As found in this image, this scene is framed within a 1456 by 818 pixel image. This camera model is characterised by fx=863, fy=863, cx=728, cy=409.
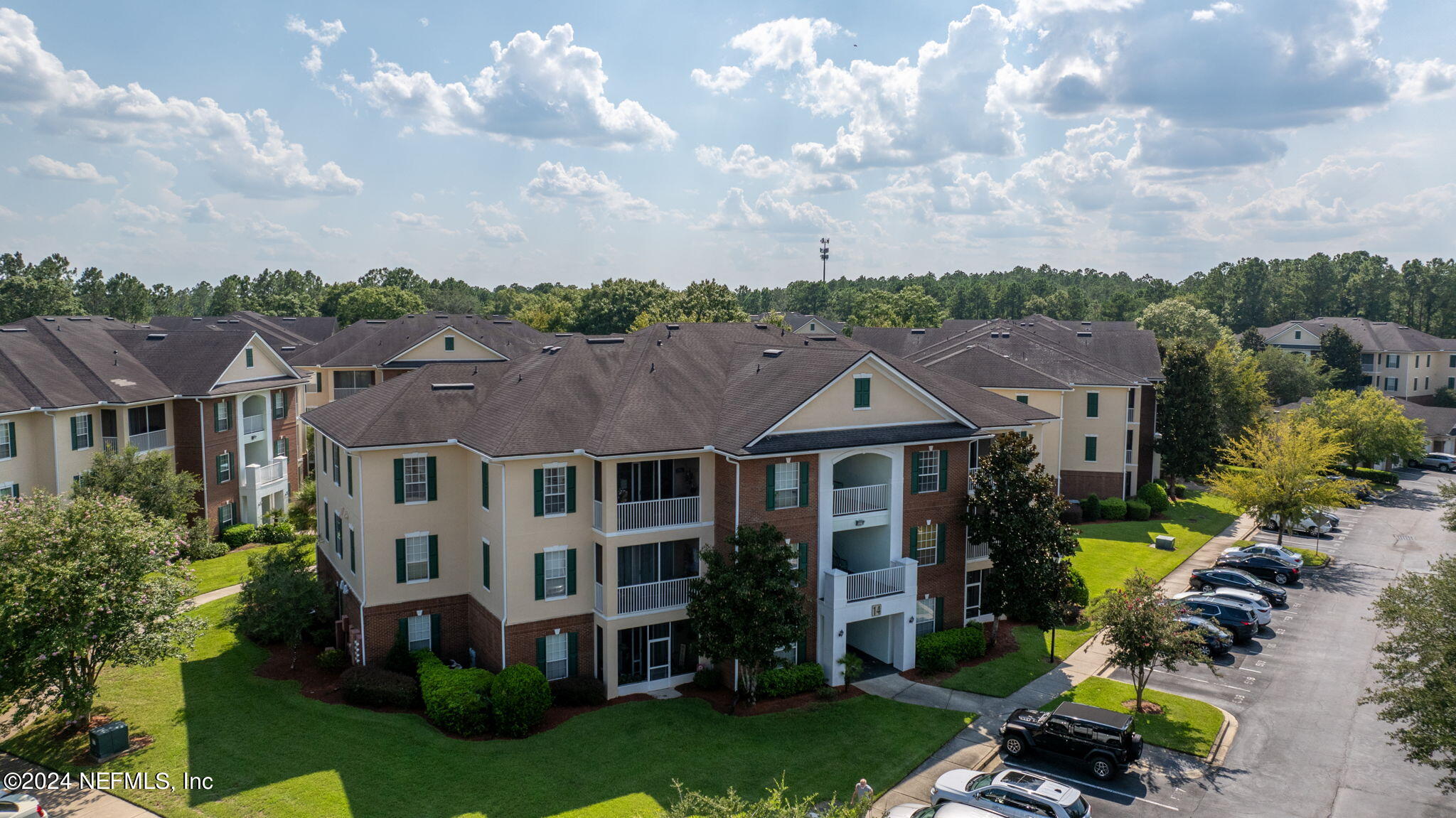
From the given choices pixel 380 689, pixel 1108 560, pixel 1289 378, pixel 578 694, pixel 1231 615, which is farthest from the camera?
pixel 1289 378

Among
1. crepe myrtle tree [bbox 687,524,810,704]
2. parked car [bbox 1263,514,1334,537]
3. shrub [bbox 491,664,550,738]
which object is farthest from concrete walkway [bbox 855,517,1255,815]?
parked car [bbox 1263,514,1334,537]

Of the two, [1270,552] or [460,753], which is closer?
[460,753]

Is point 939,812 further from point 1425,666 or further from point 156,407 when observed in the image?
point 156,407

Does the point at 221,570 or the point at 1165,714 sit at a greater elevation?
the point at 221,570

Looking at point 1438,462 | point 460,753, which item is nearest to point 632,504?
point 460,753

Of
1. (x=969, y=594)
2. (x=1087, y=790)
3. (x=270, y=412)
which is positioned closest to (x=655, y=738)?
(x=1087, y=790)

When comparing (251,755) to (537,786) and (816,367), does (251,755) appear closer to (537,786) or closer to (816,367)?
(537,786)

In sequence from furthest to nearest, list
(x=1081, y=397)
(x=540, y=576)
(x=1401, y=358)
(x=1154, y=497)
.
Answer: (x=1401, y=358), (x=1081, y=397), (x=1154, y=497), (x=540, y=576)

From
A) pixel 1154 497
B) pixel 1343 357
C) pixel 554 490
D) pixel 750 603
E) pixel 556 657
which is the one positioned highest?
pixel 1343 357
